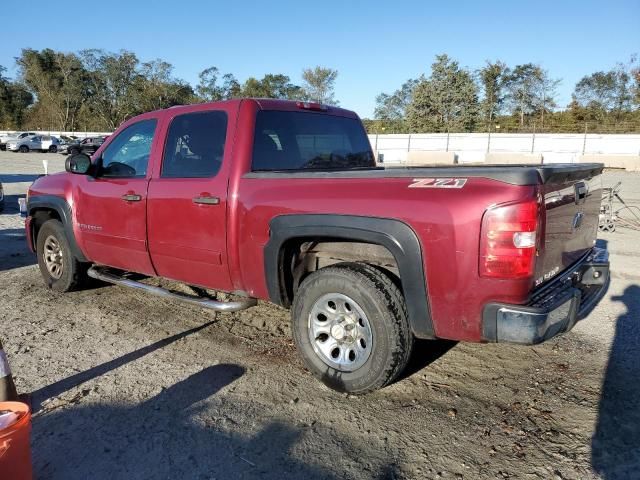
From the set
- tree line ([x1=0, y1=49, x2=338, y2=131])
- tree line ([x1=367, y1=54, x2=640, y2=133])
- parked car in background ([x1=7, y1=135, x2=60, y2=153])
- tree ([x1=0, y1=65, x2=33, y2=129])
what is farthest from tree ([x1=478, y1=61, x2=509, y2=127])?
tree ([x1=0, y1=65, x2=33, y2=129])

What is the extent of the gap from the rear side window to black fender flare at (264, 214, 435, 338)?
2.83 ft

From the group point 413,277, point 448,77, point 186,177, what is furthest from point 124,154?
point 448,77

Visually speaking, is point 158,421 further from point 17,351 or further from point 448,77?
point 448,77

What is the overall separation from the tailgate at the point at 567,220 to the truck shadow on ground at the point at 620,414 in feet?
3.01

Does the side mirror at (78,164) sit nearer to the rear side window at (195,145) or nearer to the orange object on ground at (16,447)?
the rear side window at (195,145)

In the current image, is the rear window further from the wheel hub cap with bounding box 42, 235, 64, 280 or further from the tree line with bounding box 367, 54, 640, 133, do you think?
the tree line with bounding box 367, 54, 640, 133

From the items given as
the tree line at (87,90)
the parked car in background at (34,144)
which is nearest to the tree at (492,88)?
the tree line at (87,90)

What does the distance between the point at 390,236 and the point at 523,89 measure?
55.0 m

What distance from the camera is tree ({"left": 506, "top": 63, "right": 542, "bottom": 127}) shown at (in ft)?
166

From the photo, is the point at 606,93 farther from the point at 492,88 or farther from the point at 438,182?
the point at 438,182

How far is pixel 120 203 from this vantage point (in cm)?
452

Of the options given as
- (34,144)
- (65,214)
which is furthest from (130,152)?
(34,144)

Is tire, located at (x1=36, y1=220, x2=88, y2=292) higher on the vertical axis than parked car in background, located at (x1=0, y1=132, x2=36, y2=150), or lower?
lower

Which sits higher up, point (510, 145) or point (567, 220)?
point (510, 145)
